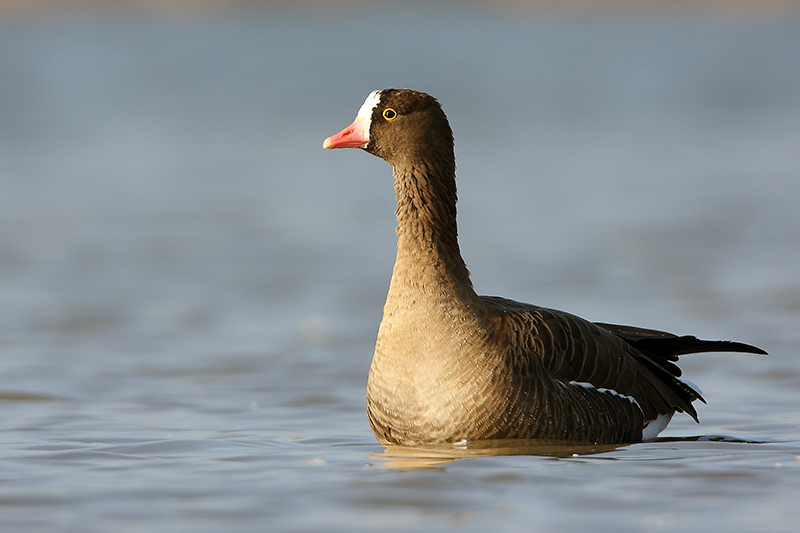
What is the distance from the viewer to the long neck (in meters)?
7.32

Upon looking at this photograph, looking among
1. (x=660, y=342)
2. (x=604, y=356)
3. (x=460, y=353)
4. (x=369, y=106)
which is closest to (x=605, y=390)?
(x=604, y=356)

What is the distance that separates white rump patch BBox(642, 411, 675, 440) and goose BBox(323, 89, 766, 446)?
15 mm

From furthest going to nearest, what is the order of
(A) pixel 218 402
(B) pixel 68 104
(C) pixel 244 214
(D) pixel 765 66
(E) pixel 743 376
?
1. (D) pixel 765 66
2. (B) pixel 68 104
3. (C) pixel 244 214
4. (E) pixel 743 376
5. (A) pixel 218 402

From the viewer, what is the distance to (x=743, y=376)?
382 inches

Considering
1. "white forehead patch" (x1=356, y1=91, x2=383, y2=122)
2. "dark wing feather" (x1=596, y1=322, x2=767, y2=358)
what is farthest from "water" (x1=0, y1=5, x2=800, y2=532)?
"white forehead patch" (x1=356, y1=91, x2=383, y2=122)

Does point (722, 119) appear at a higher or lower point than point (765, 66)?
lower

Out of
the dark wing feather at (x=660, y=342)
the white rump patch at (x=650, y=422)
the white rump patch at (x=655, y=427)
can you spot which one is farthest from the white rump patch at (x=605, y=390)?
the dark wing feather at (x=660, y=342)

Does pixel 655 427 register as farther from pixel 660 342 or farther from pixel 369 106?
pixel 369 106

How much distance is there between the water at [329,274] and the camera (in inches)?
242

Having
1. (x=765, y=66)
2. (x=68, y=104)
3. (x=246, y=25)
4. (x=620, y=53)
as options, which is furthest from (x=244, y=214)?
(x=246, y=25)

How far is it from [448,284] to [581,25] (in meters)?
43.5

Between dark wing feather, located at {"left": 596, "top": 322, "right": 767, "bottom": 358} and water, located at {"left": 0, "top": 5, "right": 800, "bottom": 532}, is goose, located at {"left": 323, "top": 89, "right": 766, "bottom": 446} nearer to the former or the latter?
dark wing feather, located at {"left": 596, "top": 322, "right": 767, "bottom": 358}

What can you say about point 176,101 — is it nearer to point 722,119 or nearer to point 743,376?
point 722,119

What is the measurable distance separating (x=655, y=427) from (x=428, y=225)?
206cm
